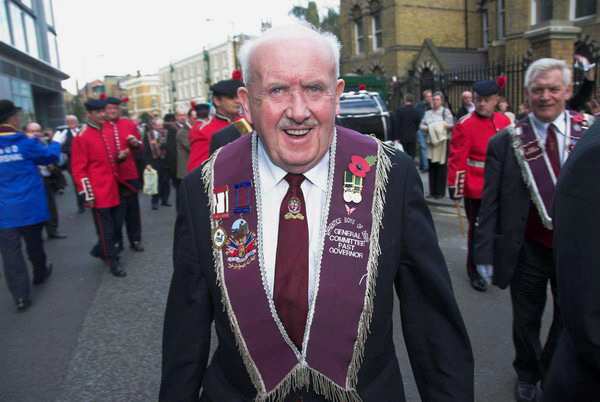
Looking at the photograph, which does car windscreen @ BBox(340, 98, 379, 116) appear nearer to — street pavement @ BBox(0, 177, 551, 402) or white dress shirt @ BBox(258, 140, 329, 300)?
street pavement @ BBox(0, 177, 551, 402)

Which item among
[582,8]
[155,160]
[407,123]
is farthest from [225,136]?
[582,8]

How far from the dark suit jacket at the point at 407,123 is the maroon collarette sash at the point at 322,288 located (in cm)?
1125

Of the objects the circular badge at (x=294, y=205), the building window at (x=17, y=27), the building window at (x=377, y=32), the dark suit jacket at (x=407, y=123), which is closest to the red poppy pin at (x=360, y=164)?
the circular badge at (x=294, y=205)

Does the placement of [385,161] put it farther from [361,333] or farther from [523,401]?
[523,401]

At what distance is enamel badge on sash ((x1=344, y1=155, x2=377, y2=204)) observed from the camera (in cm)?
164

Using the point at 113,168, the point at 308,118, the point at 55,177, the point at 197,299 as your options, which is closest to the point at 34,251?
the point at 113,168

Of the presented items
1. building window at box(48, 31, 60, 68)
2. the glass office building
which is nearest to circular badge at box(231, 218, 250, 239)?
the glass office building

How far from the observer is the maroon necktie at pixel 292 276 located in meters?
1.61

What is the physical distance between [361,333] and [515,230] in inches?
81.1

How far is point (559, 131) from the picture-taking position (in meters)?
3.25

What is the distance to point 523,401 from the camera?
3219 mm

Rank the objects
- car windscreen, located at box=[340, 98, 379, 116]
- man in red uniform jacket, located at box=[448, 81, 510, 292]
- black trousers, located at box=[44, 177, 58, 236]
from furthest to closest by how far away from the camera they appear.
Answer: car windscreen, located at box=[340, 98, 379, 116]
black trousers, located at box=[44, 177, 58, 236]
man in red uniform jacket, located at box=[448, 81, 510, 292]

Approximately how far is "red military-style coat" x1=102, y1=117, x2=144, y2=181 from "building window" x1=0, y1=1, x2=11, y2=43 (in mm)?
14076

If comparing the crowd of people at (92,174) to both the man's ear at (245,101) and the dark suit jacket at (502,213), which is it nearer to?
the dark suit jacket at (502,213)
